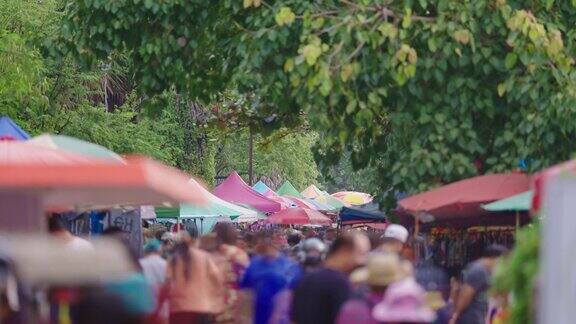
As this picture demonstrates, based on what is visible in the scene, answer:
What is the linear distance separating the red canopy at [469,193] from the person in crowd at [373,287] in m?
5.30

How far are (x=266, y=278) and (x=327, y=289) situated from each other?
3472 millimetres

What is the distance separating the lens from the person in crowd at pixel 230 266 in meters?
16.0

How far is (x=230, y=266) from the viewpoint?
1670 centimetres

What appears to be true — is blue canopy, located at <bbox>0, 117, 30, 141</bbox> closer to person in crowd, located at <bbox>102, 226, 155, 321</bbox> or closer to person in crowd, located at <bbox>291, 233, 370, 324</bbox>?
person in crowd, located at <bbox>291, 233, 370, 324</bbox>

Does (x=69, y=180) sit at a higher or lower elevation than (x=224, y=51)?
lower

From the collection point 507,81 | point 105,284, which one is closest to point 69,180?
point 105,284

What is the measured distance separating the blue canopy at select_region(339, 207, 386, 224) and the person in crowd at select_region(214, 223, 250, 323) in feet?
43.3

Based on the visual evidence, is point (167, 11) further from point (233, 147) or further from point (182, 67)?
point (233, 147)

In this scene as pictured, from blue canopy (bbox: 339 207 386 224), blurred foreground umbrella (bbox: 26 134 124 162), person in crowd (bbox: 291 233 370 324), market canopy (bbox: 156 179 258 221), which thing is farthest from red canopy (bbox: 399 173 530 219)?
A: blue canopy (bbox: 339 207 386 224)

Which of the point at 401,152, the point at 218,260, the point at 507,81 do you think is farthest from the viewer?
the point at 401,152

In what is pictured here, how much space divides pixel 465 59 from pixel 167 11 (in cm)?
431

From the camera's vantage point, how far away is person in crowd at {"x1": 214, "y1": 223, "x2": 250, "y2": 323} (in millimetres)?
16031

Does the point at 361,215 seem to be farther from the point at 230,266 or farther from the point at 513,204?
the point at 513,204

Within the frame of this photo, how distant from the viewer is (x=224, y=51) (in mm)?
20641
